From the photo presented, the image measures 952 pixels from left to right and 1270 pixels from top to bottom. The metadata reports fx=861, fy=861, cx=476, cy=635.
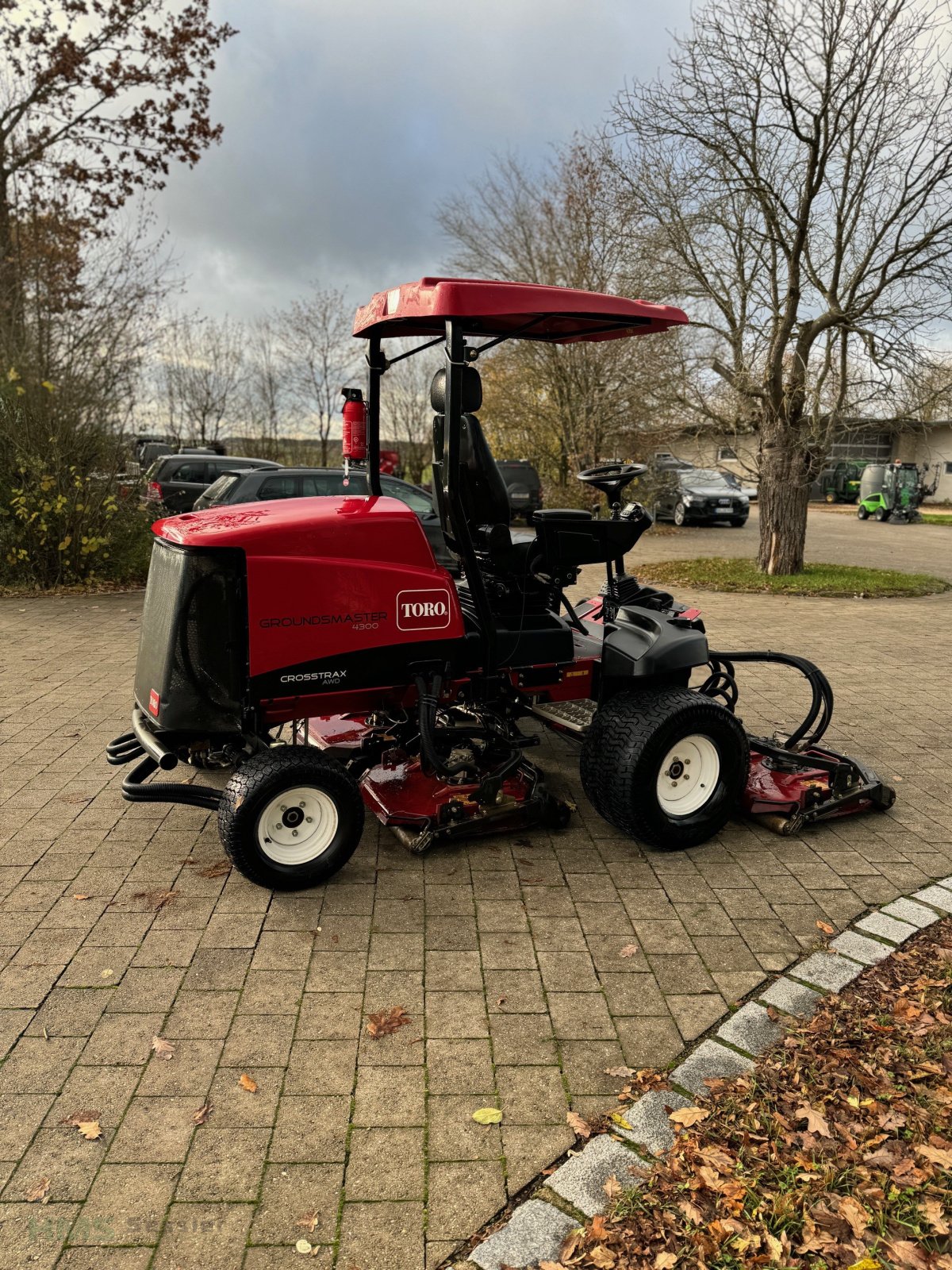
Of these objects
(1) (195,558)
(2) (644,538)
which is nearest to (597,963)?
(1) (195,558)

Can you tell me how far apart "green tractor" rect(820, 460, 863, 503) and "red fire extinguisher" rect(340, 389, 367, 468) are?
31.3 m

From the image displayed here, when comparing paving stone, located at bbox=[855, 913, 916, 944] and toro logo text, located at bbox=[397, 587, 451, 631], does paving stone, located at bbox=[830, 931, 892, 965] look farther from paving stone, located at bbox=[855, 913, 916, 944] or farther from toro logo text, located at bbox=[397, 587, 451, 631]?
toro logo text, located at bbox=[397, 587, 451, 631]

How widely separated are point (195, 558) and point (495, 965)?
188cm

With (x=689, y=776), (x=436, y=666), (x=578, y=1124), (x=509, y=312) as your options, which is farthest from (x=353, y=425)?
(x=578, y=1124)

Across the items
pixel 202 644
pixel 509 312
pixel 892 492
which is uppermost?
pixel 509 312

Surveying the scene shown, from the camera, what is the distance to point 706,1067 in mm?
2607

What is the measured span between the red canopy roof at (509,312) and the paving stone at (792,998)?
2.67 m

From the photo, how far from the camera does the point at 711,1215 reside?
6.87 ft

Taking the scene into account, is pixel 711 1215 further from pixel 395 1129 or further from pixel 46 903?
pixel 46 903

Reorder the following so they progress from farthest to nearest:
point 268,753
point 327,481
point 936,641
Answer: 1. point 327,481
2. point 936,641
3. point 268,753

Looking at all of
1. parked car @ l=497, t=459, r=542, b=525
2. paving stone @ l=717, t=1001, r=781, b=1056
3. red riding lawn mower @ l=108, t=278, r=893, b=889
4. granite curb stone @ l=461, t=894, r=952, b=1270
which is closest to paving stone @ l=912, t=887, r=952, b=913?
granite curb stone @ l=461, t=894, r=952, b=1270

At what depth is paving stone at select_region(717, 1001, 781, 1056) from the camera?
2705 mm

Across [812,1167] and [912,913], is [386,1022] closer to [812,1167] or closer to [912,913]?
[812,1167]

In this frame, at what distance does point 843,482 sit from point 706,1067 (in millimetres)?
33519
